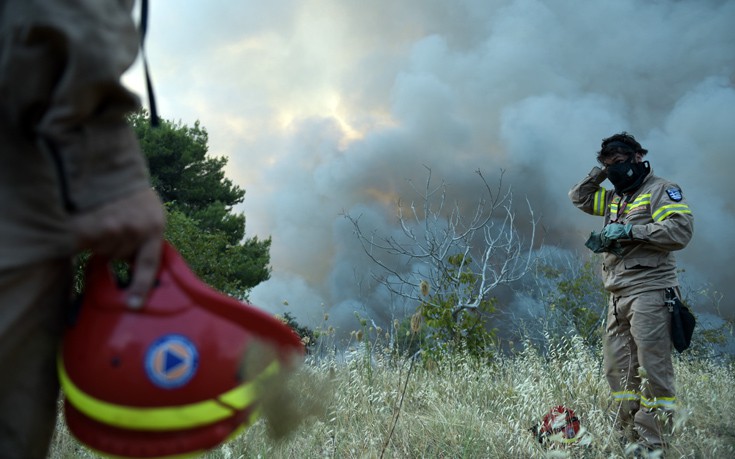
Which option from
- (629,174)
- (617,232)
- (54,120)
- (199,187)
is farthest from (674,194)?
(199,187)

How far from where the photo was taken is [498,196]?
314 inches

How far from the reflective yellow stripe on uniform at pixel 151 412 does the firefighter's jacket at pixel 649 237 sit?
423 centimetres

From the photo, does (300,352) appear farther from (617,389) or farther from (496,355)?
(496,355)

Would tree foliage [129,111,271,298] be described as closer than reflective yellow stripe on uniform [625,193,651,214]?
No

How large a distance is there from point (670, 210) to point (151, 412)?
4500 mm

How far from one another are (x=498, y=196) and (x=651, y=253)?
3.33 m

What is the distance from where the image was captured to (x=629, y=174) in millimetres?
4996

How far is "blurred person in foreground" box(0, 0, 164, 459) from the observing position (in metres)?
1.01

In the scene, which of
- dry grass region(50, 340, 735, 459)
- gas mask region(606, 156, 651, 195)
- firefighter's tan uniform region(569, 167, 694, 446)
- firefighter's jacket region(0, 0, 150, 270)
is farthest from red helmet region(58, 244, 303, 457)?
gas mask region(606, 156, 651, 195)

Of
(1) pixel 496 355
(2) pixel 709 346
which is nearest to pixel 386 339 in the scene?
(1) pixel 496 355

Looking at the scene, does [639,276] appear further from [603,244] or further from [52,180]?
[52,180]

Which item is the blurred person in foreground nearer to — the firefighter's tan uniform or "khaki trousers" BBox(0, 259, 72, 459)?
"khaki trousers" BBox(0, 259, 72, 459)

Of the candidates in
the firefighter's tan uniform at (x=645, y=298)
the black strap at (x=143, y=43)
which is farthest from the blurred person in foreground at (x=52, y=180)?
the firefighter's tan uniform at (x=645, y=298)

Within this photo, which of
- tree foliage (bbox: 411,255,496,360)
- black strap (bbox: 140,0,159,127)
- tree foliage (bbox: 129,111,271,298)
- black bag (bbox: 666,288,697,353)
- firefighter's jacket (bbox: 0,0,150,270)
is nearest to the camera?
firefighter's jacket (bbox: 0,0,150,270)
